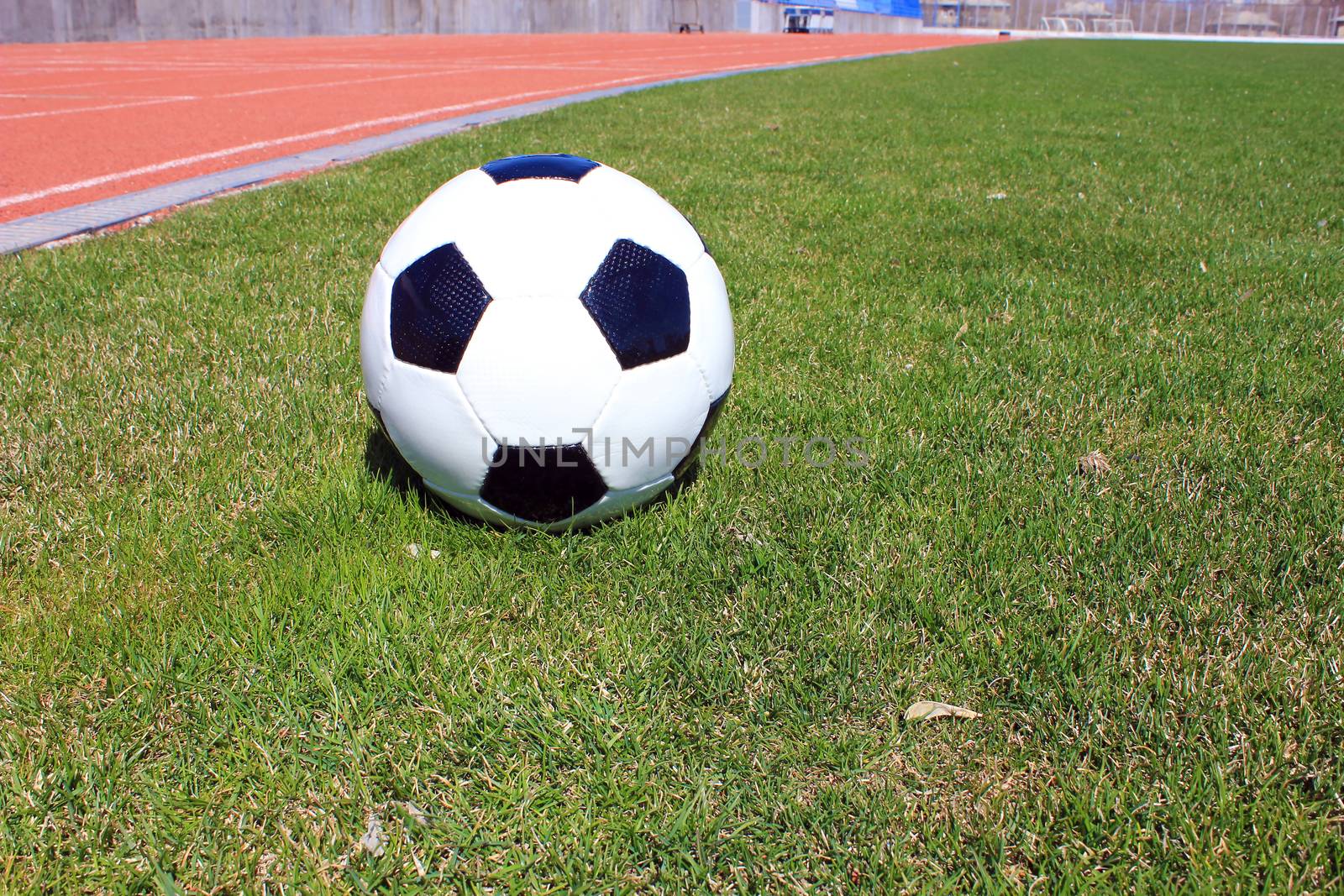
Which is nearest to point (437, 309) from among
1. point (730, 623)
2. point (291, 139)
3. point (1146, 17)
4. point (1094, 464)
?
point (730, 623)

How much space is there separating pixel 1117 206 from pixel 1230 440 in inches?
151

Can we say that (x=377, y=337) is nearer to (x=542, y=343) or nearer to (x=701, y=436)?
(x=542, y=343)

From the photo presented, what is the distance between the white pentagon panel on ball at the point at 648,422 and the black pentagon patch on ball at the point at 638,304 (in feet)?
0.15

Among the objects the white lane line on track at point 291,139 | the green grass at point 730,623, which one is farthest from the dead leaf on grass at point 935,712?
the white lane line on track at point 291,139

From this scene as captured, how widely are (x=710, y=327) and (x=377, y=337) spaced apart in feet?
2.80

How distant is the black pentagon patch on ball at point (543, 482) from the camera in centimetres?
217

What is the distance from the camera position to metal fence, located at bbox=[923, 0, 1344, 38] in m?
68.2

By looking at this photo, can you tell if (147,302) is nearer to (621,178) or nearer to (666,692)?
(621,178)

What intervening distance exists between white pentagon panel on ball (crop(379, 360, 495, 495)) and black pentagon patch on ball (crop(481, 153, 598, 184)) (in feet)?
1.84

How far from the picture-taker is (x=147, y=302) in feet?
13.3

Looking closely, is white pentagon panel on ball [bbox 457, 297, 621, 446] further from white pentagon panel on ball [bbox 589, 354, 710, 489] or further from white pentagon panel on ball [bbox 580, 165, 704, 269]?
white pentagon panel on ball [bbox 580, 165, 704, 269]

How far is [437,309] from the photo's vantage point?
214 centimetres

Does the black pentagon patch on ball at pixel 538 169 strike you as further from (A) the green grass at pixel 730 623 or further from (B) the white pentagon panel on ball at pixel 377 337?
(A) the green grass at pixel 730 623

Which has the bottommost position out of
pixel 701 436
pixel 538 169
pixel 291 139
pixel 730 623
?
pixel 730 623
